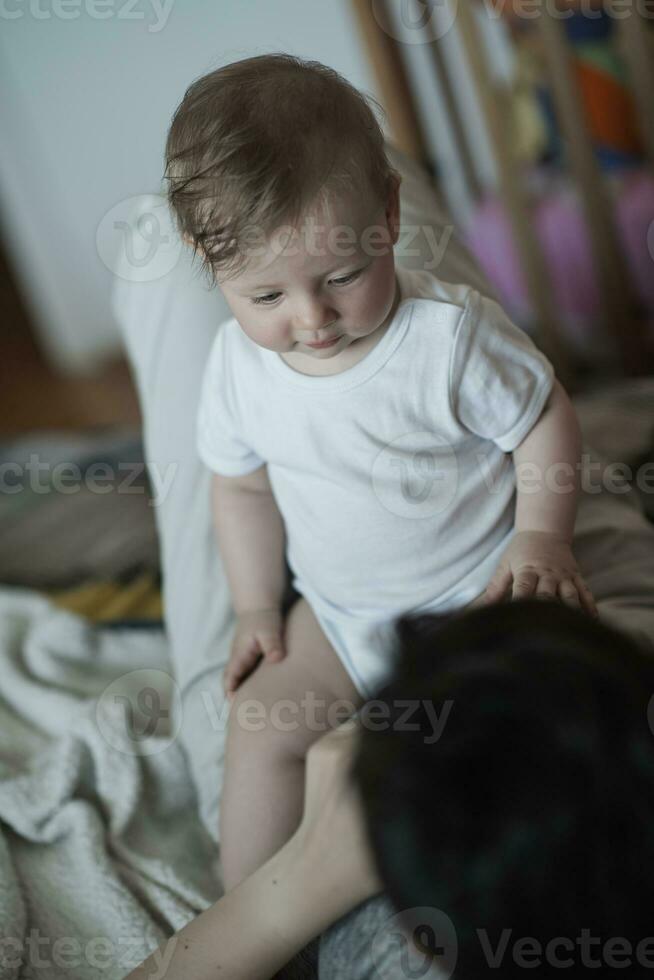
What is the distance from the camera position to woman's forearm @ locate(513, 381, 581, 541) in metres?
0.76

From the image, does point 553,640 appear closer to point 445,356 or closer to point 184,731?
point 445,356

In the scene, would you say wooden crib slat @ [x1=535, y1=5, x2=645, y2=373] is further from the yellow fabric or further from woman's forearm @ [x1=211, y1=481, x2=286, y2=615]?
woman's forearm @ [x1=211, y1=481, x2=286, y2=615]

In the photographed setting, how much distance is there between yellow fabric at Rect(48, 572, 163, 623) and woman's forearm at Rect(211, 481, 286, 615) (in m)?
0.38

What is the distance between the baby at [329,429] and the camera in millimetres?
665

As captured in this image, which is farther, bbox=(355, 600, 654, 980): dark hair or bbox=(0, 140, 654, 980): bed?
bbox=(0, 140, 654, 980): bed

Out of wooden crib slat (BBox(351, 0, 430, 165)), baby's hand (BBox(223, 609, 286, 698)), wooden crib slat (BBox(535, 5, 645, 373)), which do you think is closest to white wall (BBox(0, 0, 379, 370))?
wooden crib slat (BBox(351, 0, 430, 165))

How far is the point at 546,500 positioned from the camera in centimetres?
76

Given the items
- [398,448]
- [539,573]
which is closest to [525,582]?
[539,573]

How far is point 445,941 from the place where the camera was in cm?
49

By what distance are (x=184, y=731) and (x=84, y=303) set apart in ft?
9.43

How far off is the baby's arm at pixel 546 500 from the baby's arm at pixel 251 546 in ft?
0.73

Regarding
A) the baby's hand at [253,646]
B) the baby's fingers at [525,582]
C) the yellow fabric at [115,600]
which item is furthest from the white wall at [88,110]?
the baby's fingers at [525,582]

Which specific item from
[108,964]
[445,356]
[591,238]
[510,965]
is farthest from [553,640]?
[591,238]

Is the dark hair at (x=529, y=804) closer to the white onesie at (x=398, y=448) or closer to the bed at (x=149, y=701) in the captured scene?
the bed at (x=149, y=701)
